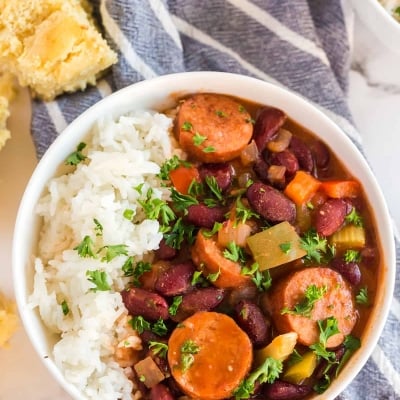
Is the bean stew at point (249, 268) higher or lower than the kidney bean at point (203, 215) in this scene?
lower

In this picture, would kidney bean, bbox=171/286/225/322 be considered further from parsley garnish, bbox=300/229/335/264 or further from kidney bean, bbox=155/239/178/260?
parsley garnish, bbox=300/229/335/264

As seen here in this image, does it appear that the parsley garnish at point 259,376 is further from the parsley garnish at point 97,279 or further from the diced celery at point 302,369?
the parsley garnish at point 97,279

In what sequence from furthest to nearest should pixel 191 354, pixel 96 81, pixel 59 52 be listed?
pixel 96 81
pixel 59 52
pixel 191 354

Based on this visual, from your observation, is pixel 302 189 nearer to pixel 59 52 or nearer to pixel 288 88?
pixel 288 88

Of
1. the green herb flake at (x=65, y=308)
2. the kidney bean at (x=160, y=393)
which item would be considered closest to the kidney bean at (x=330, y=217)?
the kidney bean at (x=160, y=393)

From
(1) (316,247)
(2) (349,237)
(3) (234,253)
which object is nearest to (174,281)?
(3) (234,253)

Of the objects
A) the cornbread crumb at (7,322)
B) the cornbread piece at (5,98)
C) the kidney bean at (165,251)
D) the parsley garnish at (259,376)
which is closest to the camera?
the parsley garnish at (259,376)

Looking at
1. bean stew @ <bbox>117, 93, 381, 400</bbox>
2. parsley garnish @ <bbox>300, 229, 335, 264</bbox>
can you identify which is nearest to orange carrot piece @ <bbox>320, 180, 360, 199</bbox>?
bean stew @ <bbox>117, 93, 381, 400</bbox>


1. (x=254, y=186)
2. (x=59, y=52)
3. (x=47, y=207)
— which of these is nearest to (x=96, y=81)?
(x=59, y=52)
